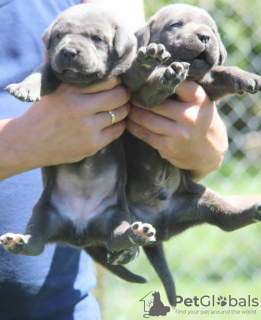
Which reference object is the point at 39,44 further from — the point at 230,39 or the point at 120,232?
the point at 230,39

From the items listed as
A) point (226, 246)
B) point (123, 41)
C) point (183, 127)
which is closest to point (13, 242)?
point (183, 127)

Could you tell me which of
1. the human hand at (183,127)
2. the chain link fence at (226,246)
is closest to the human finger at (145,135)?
the human hand at (183,127)

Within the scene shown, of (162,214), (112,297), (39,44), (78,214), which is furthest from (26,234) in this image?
(112,297)

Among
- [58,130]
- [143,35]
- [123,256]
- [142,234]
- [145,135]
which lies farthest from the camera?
[143,35]

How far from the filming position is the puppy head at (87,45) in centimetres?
232

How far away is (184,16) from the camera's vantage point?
2.71 metres

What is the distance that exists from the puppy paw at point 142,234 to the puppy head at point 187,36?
806 mm

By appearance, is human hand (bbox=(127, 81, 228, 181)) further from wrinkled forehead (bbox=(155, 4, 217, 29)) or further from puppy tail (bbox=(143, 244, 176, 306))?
puppy tail (bbox=(143, 244, 176, 306))

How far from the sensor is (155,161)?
2.72m

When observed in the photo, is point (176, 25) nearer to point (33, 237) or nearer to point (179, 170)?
point (179, 170)

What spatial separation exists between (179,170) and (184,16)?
0.74m

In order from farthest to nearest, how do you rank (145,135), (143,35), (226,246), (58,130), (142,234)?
(226,246)
(143,35)
(145,135)
(58,130)
(142,234)

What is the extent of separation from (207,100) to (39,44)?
859 mm

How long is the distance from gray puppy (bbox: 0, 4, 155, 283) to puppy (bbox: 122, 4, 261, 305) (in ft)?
0.43
